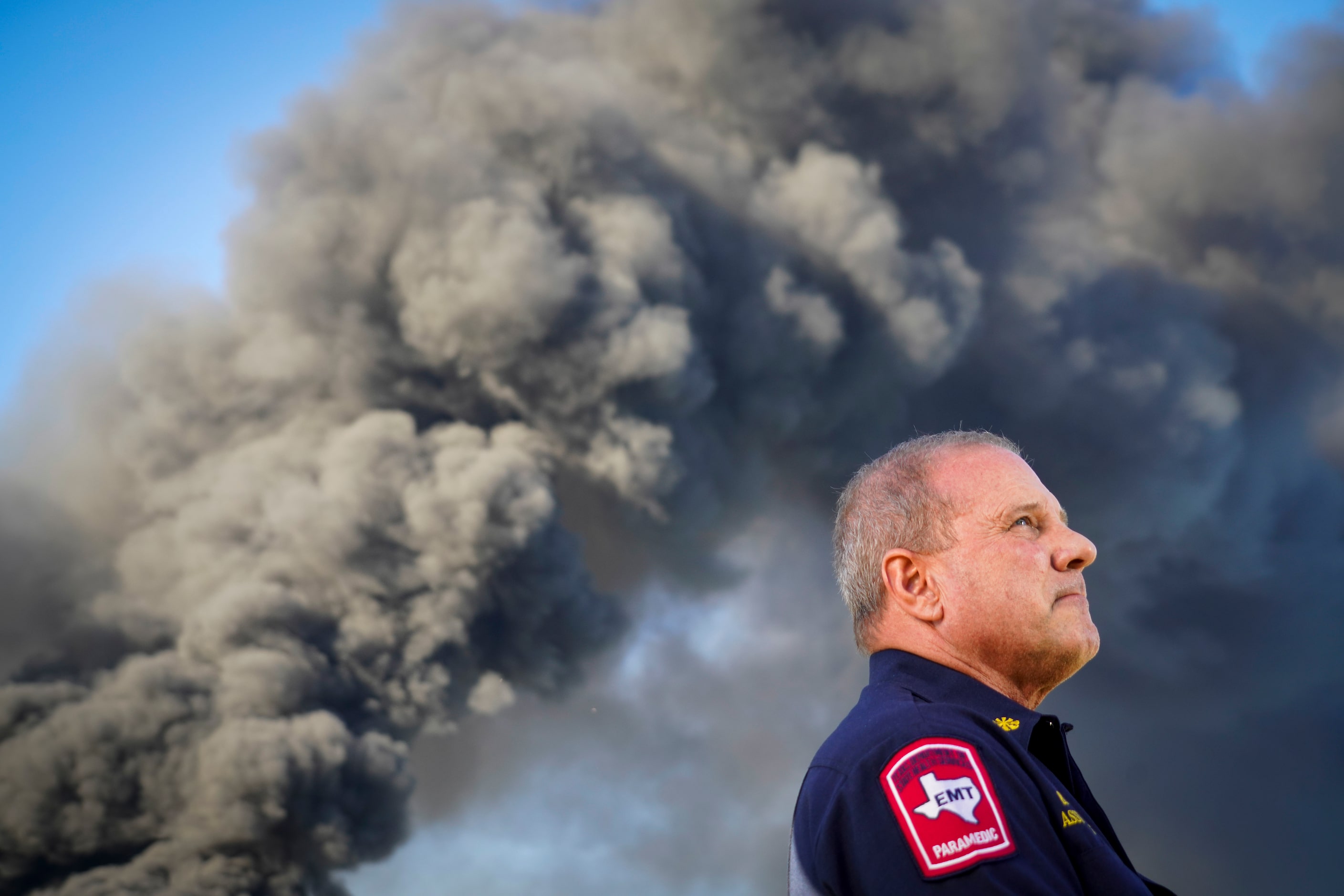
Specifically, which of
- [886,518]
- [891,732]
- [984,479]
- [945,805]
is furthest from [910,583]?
[945,805]

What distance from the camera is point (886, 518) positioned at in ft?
7.84

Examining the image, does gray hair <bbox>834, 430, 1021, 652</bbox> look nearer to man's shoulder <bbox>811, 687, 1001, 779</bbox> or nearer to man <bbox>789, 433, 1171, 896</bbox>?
man <bbox>789, 433, 1171, 896</bbox>

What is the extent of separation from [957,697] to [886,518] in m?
0.52

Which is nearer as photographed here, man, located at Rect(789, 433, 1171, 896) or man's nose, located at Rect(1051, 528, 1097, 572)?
man, located at Rect(789, 433, 1171, 896)

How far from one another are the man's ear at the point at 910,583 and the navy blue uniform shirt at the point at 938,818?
14.4 inches

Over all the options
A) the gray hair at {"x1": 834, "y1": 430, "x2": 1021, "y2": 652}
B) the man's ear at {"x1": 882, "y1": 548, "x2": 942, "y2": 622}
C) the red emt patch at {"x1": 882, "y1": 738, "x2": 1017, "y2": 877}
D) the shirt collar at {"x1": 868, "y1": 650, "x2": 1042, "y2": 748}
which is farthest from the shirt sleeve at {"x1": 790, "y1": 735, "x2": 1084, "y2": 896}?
the gray hair at {"x1": 834, "y1": 430, "x2": 1021, "y2": 652}

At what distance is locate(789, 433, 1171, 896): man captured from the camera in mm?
1550

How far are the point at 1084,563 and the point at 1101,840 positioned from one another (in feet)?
2.53

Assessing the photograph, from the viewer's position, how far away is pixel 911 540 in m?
2.32

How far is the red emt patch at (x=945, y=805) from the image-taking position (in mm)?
1517

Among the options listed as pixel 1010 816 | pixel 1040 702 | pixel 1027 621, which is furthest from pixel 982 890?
pixel 1040 702

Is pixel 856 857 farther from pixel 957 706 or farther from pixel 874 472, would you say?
pixel 874 472

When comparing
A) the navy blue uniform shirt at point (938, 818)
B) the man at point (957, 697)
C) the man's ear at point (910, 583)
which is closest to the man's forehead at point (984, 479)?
the man at point (957, 697)

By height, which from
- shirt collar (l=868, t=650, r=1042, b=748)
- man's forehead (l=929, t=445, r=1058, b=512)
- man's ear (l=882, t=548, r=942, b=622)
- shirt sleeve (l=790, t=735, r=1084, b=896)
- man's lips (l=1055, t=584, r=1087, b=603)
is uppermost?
man's forehead (l=929, t=445, r=1058, b=512)
